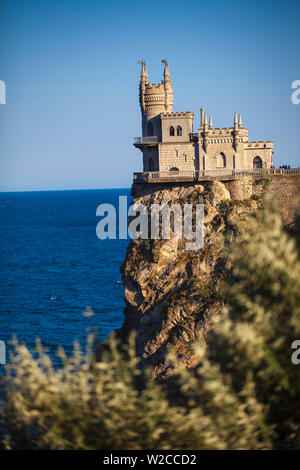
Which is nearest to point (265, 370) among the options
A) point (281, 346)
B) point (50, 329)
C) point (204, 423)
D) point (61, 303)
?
point (281, 346)

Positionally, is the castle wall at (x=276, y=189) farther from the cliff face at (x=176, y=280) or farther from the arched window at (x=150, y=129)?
the arched window at (x=150, y=129)

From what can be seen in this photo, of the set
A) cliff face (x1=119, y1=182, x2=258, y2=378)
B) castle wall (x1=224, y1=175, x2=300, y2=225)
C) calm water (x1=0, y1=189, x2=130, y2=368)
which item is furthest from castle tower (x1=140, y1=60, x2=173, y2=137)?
calm water (x1=0, y1=189, x2=130, y2=368)

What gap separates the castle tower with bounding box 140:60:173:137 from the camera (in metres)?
54.4

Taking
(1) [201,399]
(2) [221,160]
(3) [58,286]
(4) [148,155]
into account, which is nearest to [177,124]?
(4) [148,155]

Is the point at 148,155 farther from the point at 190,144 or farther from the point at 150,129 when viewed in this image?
the point at 190,144

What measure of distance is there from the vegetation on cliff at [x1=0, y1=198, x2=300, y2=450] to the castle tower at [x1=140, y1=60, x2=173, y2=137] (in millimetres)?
36754

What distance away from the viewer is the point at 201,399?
729 inches

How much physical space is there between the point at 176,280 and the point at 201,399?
2739cm

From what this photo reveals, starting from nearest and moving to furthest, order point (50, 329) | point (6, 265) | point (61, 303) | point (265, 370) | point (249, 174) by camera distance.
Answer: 1. point (265, 370)
2. point (249, 174)
3. point (50, 329)
4. point (61, 303)
5. point (6, 265)

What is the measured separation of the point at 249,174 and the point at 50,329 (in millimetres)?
30528

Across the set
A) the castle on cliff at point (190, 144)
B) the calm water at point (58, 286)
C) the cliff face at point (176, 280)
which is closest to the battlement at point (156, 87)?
the castle on cliff at point (190, 144)

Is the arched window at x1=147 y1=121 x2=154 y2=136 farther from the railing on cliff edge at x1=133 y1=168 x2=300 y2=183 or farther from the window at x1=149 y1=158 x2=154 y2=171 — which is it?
the railing on cliff edge at x1=133 y1=168 x2=300 y2=183
